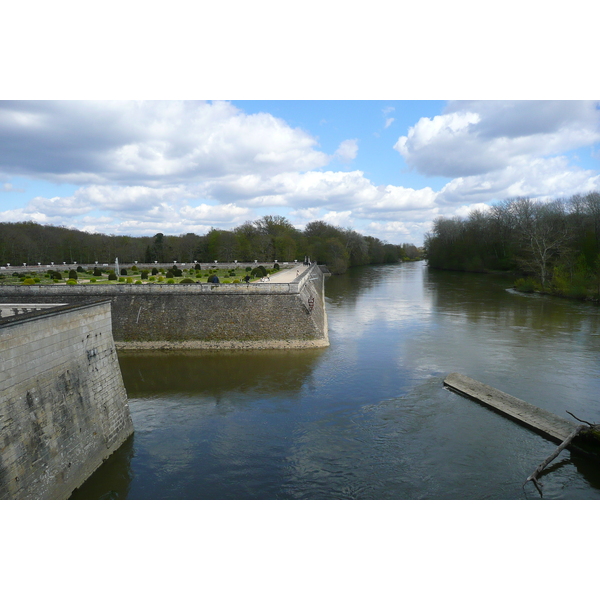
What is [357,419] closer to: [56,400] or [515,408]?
[515,408]

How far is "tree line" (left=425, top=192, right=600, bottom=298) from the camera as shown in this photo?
107ft

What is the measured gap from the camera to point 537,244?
36062 mm

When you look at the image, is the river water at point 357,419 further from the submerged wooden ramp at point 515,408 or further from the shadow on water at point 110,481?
the submerged wooden ramp at point 515,408

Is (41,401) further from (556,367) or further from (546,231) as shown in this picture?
(546,231)

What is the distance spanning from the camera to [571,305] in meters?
28.3

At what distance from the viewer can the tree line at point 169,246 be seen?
43969 mm

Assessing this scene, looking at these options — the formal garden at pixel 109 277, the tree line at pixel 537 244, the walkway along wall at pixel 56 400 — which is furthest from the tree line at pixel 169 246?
the walkway along wall at pixel 56 400

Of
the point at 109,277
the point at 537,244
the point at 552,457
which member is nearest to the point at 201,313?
the point at 109,277

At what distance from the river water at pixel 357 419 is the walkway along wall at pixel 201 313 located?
680 millimetres

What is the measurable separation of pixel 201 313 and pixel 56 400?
1125cm

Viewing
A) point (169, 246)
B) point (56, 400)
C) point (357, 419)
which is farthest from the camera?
point (169, 246)

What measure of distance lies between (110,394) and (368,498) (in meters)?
5.97

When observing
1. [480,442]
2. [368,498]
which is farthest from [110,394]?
[480,442]

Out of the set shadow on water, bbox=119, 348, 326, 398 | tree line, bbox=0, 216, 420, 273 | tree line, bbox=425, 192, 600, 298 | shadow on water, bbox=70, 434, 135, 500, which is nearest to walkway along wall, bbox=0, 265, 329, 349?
shadow on water, bbox=119, 348, 326, 398
